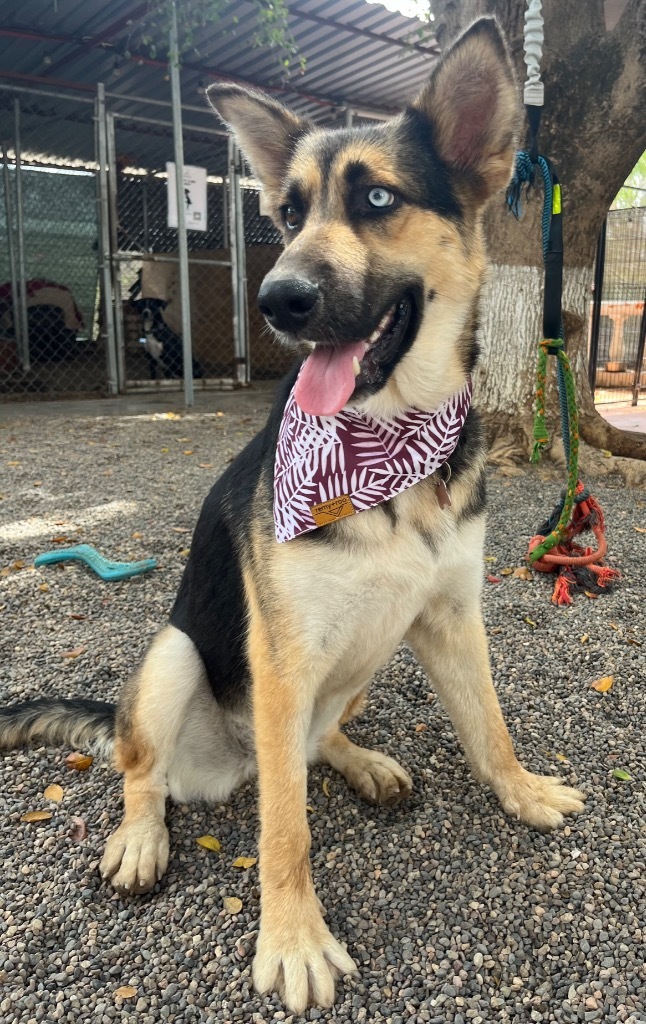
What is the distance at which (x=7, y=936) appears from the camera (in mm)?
1916

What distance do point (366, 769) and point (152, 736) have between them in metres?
0.72

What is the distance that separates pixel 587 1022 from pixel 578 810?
756mm

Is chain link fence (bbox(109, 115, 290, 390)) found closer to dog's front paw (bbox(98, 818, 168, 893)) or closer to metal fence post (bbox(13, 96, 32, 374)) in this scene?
metal fence post (bbox(13, 96, 32, 374))

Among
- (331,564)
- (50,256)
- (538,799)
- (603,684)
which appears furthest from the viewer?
(50,256)

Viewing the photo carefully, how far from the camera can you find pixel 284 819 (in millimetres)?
1946

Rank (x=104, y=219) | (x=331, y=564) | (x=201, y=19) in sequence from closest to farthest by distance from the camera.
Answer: (x=331, y=564)
(x=201, y=19)
(x=104, y=219)

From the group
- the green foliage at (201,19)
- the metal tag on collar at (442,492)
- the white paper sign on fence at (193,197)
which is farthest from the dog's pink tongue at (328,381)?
the white paper sign on fence at (193,197)

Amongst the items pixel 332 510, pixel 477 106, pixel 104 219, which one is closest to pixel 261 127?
pixel 477 106

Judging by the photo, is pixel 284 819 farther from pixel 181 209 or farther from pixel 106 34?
pixel 106 34

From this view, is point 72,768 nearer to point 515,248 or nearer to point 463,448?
point 463,448

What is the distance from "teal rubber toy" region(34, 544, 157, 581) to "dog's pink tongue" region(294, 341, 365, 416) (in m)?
2.60

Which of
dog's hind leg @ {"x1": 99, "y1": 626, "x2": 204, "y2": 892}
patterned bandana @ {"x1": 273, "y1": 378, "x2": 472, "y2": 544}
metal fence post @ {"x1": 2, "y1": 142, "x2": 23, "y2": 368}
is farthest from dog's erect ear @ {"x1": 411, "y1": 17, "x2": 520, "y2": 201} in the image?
metal fence post @ {"x1": 2, "y1": 142, "x2": 23, "y2": 368}

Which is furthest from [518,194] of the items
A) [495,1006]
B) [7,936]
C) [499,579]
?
[7,936]

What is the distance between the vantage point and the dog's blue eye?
83.4 inches
